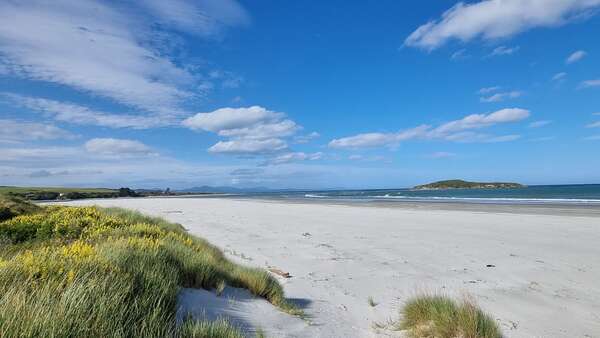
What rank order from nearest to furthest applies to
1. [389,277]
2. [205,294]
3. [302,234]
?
1. [205,294]
2. [389,277]
3. [302,234]

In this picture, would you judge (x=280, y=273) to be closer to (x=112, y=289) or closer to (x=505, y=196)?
(x=112, y=289)

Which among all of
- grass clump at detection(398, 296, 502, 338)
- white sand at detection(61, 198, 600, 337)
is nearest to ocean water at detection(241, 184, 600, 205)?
white sand at detection(61, 198, 600, 337)

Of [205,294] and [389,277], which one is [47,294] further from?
[389,277]

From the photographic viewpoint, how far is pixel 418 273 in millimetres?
8141

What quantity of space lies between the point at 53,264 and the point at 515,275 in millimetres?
8378

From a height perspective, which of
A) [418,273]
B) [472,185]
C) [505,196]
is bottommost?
[418,273]

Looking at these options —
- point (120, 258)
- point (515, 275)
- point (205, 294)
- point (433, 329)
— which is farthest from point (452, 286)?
point (120, 258)

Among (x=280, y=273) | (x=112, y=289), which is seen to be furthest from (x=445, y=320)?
(x=280, y=273)

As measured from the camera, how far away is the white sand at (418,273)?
4.92m

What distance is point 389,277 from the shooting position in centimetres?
782

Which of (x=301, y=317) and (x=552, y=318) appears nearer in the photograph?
(x=301, y=317)

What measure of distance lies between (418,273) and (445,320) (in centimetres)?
399

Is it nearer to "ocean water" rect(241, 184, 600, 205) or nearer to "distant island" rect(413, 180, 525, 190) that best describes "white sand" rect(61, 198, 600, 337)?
"ocean water" rect(241, 184, 600, 205)

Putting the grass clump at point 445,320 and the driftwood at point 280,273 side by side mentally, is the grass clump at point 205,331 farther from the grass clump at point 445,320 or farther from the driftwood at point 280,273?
the driftwood at point 280,273
